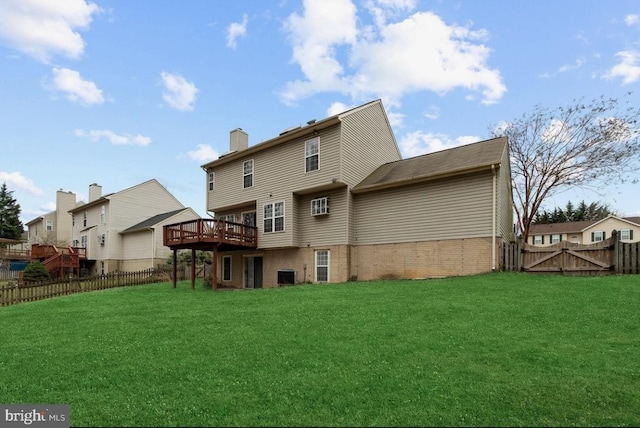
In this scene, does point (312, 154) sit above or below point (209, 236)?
above

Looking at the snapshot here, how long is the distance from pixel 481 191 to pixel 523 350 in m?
9.75

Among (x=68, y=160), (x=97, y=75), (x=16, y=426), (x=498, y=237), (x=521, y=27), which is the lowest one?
(x=16, y=426)

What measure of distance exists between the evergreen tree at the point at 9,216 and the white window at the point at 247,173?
52283 mm

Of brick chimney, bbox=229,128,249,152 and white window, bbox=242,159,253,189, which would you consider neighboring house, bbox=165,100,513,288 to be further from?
brick chimney, bbox=229,128,249,152

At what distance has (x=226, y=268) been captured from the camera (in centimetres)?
2264

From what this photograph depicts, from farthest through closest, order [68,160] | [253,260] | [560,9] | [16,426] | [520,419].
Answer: [253,260]
[68,160]
[560,9]
[16,426]
[520,419]

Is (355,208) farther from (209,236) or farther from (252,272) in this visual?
(252,272)

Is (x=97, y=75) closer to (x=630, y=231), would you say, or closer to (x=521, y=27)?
(x=521, y=27)

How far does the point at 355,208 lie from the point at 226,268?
9.92 m

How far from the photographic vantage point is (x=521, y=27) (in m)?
14.6

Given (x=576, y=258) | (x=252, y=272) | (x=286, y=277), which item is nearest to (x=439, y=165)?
(x=576, y=258)

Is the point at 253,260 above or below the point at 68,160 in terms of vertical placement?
below

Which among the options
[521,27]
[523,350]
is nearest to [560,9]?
[521,27]

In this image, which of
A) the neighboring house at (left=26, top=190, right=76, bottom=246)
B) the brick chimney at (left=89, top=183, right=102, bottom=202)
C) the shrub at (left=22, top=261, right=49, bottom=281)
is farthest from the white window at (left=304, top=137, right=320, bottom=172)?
the neighboring house at (left=26, top=190, right=76, bottom=246)
